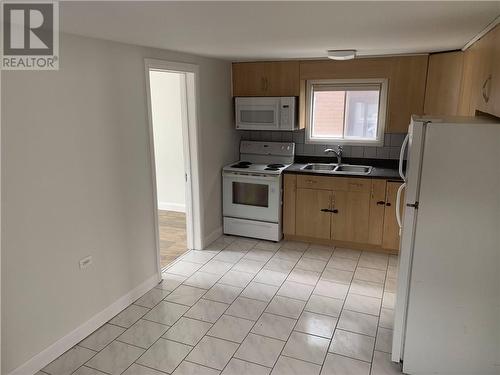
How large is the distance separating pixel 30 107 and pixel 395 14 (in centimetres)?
211

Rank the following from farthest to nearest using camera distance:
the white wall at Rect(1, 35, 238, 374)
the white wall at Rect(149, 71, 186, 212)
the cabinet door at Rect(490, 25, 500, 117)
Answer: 1. the white wall at Rect(149, 71, 186, 212)
2. the white wall at Rect(1, 35, 238, 374)
3. the cabinet door at Rect(490, 25, 500, 117)

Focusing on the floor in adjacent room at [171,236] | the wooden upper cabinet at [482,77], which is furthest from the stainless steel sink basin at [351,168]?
the floor in adjacent room at [171,236]

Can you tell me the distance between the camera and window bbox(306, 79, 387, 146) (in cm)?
451

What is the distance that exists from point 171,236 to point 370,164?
8.74ft

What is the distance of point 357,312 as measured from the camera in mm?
3174

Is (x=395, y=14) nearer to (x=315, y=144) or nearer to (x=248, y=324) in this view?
(x=248, y=324)

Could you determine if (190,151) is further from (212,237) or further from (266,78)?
(266,78)

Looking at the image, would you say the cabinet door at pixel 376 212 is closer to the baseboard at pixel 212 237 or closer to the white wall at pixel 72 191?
the baseboard at pixel 212 237

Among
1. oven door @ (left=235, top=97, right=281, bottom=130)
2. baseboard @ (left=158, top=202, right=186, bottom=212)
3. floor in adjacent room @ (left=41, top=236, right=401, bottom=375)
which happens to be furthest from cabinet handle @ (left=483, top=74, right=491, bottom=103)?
baseboard @ (left=158, top=202, right=186, bottom=212)

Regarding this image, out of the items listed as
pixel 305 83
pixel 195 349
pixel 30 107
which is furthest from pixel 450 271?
pixel 305 83

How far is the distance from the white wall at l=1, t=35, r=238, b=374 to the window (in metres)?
1.95

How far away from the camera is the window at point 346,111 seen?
4.51 metres

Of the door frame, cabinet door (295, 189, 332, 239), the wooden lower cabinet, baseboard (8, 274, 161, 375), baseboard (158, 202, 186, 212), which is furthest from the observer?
→ baseboard (158, 202, 186, 212)

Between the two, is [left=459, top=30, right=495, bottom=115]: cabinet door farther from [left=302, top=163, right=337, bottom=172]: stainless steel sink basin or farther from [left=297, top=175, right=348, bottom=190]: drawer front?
[left=302, top=163, right=337, bottom=172]: stainless steel sink basin
